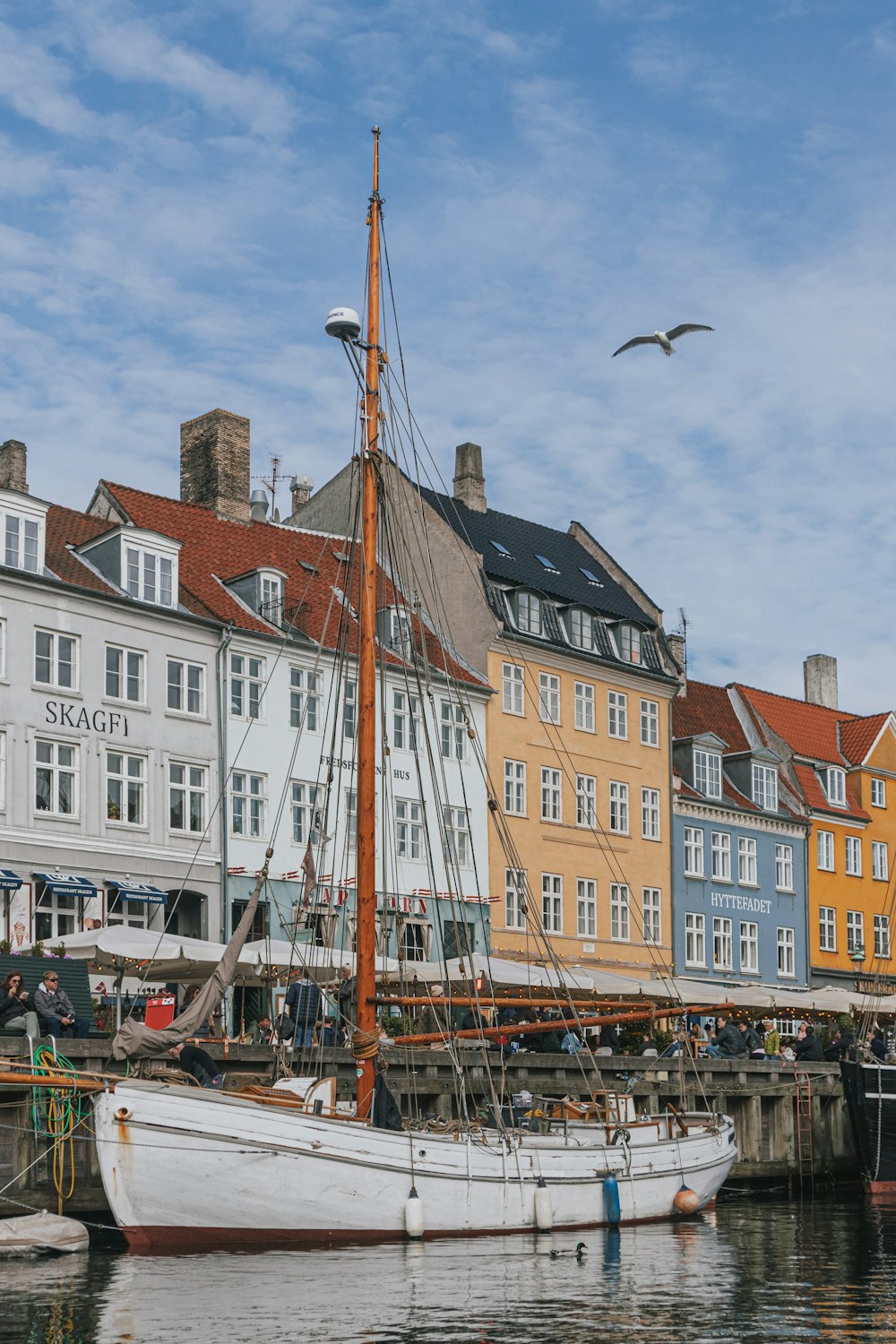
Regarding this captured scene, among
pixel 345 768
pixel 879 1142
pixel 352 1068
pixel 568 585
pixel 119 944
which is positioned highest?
pixel 568 585

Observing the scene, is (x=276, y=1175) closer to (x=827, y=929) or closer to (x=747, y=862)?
(x=747, y=862)

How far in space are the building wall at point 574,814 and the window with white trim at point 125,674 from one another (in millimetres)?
12531

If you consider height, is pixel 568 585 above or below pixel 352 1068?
above

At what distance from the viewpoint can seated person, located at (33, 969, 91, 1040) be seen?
26078 millimetres

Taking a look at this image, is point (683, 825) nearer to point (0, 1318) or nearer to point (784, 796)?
point (784, 796)

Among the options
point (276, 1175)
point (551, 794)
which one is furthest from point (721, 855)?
point (276, 1175)

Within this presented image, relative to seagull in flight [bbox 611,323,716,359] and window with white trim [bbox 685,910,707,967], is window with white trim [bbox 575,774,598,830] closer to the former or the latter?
window with white trim [bbox 685,910,707,967]

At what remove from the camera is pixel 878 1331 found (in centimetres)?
1792

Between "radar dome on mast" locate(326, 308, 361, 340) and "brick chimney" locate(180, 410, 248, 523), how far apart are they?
2390cm

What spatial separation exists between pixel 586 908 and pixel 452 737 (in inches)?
292

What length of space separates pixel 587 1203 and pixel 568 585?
33.7 meters

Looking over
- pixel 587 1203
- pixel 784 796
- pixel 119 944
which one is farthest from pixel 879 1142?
pixel 784 796

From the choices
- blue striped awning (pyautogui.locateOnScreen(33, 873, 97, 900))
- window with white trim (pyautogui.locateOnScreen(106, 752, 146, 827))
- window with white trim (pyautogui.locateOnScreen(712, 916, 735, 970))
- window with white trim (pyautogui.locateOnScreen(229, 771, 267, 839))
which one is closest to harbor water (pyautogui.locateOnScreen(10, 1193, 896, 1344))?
blue striped awning (pyautogui.locateOnScreen(33, 873, 97, 900))

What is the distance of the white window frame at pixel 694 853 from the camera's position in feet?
198
